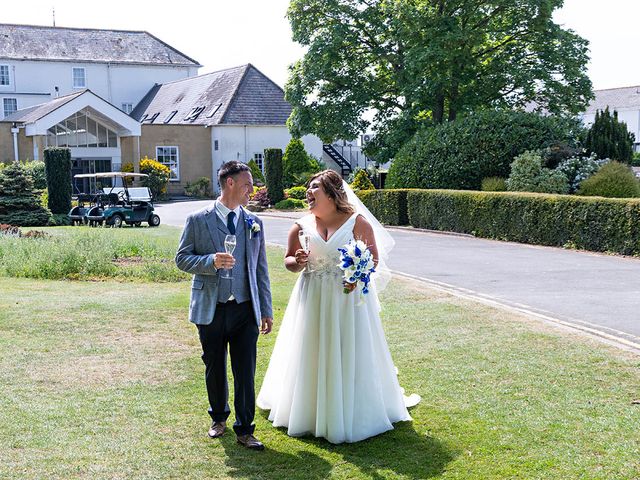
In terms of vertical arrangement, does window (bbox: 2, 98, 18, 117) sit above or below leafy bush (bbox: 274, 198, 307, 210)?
above

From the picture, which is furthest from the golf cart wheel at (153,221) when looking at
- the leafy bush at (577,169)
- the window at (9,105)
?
the window at (9,105)

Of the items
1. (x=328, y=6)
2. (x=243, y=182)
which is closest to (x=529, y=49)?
(x=328, y=6)

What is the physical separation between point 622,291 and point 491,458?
25.9 ft

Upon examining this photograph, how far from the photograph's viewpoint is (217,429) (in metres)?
5.88

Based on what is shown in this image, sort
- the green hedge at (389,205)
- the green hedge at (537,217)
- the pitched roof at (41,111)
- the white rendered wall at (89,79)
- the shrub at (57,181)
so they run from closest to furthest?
the green hedge at (537,217)
the green hedge at (389,205)
the shrub at (57,181)
the pitched roof at (41,111)
the white rendered wall at (89,79)

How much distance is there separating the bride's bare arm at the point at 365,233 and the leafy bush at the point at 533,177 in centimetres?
1844

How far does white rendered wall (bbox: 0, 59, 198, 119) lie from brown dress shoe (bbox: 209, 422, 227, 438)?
58536 mm

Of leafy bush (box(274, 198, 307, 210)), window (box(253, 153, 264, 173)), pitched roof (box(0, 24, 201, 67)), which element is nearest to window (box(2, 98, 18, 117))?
pitched roof (box(0, 24, 201, 67))

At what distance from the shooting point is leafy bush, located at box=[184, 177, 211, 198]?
50.3 meters

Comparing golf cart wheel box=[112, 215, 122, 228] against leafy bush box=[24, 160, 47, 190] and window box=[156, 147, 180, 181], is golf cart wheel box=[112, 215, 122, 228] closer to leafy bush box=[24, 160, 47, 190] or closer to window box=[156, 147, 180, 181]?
leafy bush box=[24, 160, 47, 190]

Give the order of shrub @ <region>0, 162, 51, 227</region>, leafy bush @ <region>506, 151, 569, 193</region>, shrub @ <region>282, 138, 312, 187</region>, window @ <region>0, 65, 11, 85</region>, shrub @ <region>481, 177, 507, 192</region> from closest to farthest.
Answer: leafy bush @ <region>506, 151, 569, 193</region>, shrub @ <region>481, 177, 507, 192</region>, shrub @ <region>0, 162, 51, 227</region>, shrub @ <region>282, 138, 312, 187</region>, window @ <region>0, 65, 11, 85</region>

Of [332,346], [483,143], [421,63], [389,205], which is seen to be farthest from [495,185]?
[332,346]

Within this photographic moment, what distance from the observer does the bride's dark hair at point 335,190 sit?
591cm

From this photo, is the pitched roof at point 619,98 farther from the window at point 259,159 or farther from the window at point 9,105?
the window at point 9,105
